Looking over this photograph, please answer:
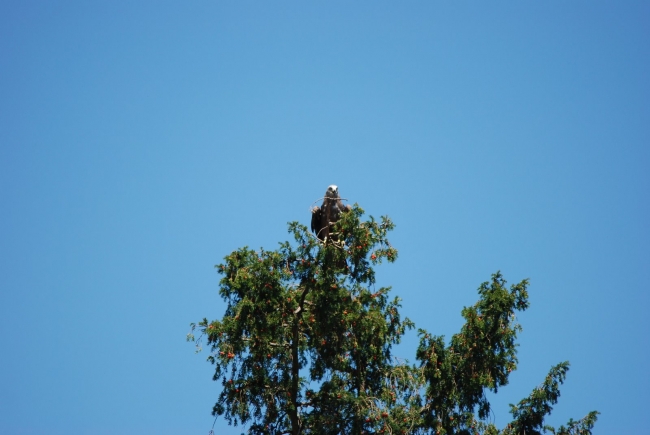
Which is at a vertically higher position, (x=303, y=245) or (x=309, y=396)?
(x=303, y=245)

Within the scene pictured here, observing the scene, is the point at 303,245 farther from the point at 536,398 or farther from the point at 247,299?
the point at 536,398

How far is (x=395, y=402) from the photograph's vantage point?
74.0 ft

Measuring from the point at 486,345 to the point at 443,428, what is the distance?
183cm

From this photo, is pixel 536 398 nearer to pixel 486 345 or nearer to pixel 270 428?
pixel 486 345

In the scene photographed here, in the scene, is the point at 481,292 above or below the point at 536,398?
above

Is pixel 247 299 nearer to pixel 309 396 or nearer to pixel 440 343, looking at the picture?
pixel 309 396

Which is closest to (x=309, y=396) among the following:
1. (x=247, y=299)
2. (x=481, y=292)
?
(x=247, y=299)

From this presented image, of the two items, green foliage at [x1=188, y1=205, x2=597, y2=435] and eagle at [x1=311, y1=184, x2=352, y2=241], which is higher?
eagle at [x1=311, y1=184, x2=352, y2=241]

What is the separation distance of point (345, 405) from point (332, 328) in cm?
155

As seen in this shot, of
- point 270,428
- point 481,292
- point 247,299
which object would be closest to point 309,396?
point 270,428

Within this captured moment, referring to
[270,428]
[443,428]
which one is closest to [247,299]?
[270,428]

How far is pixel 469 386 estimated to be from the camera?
2298cm

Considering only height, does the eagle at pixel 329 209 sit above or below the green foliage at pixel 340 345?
above

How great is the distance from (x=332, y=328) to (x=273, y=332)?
1150mm
